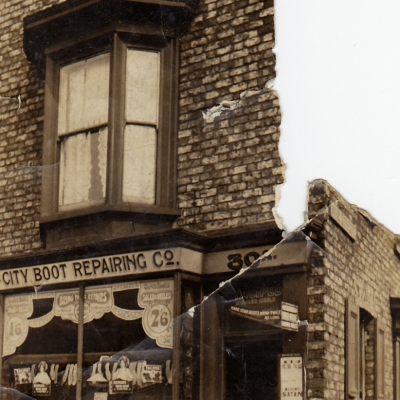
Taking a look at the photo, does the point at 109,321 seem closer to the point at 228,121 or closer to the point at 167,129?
the point at 167,129

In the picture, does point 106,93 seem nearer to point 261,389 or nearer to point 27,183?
point 27,183

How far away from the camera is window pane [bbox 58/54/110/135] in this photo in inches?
317

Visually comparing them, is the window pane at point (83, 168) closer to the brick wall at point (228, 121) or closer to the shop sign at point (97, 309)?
the brick wall at point (228, 121)

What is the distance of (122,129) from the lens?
25.6 ft

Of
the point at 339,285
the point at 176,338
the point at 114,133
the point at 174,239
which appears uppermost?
the point at 114,133

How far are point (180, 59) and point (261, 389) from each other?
3.55 m

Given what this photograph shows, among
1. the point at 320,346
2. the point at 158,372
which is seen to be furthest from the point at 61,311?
the point at 320,346

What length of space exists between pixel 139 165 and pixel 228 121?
42.0 inches

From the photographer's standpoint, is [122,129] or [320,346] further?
[122,129]

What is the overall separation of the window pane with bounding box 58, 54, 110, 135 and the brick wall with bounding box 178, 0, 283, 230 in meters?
0.88

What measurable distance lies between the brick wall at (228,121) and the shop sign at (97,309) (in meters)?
0.82

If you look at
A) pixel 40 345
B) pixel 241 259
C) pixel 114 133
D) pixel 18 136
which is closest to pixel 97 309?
pixel 40 345

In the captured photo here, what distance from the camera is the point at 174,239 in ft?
23.3

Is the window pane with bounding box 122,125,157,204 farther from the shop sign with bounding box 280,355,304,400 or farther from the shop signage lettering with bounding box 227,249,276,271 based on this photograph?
the shop sign with bounding box 280,355,304,400
